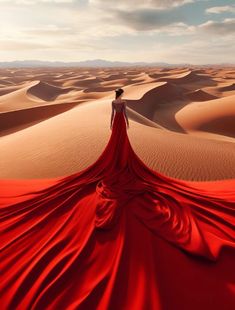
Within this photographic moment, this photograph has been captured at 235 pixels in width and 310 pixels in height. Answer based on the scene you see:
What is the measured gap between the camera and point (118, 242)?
4.16 m

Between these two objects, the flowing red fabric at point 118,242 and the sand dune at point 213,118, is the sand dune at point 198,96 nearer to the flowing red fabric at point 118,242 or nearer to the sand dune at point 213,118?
the sand dune at point 213,118

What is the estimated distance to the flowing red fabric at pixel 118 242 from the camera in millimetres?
3365

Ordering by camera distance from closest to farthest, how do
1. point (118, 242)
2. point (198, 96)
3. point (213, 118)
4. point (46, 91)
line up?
point (118, 242) < point (213, 118) < point (198, 96) < point (46, 91)

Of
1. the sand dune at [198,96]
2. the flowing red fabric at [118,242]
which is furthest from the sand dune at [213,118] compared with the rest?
the flowing red fabric at [118,242]

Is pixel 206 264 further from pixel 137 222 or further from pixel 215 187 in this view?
pixel 215 187

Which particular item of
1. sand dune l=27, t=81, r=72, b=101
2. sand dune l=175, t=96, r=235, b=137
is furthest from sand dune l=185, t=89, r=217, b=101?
sand dune l=27, t=81, r=72, b=101

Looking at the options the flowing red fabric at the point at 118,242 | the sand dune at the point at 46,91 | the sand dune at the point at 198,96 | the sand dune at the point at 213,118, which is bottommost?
the sand dune at the point at 46,91

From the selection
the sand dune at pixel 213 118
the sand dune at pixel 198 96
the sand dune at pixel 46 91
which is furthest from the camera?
the sand dune at pixel 46 91

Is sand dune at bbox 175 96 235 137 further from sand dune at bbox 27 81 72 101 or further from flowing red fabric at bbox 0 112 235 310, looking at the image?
sand dune at bbox 27 81 72 101

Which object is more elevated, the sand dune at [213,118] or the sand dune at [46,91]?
the sand dune at [213,118]

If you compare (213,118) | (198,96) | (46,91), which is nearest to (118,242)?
(213,118)

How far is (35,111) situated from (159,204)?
19077 millimetres

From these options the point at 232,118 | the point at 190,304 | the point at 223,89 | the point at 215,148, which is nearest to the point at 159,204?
the point at 190,304

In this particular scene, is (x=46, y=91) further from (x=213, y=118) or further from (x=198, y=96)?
(x=213, y=118)
